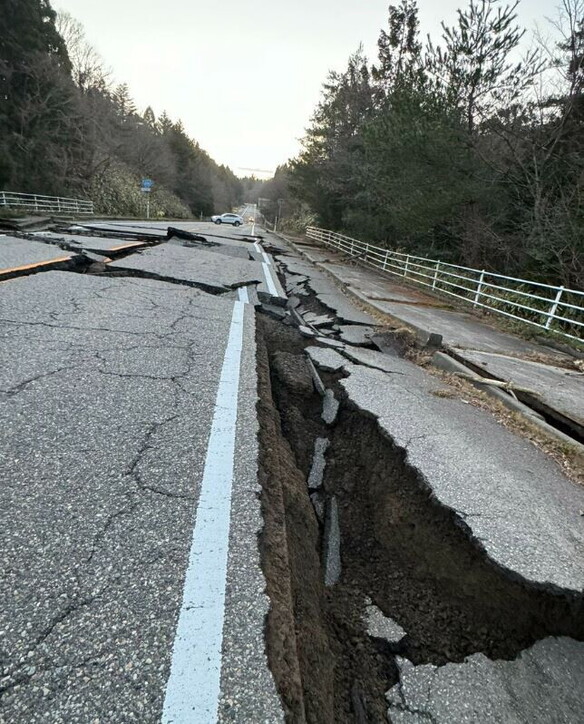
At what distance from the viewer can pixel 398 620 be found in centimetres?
191

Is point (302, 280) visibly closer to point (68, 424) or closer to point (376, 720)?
point (68, 424)

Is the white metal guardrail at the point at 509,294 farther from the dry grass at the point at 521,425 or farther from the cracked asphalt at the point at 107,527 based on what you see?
the cracked asphalt at the point at 107,527

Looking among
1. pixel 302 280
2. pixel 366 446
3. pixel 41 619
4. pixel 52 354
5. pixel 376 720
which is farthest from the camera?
pixel 302 280

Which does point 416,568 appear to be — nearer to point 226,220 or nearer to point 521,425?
point 521,425

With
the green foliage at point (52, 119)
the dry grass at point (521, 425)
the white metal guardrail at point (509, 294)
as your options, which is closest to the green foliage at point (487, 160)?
the white metal guardrail at point (509, 294)

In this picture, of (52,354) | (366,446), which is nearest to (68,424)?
(52,354)

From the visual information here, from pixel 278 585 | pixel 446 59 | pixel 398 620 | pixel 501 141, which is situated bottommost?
pixel 398 620

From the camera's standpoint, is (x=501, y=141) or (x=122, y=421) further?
(x=501, y=141)

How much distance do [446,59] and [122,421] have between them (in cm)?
1669

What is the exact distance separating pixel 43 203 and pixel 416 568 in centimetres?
2619

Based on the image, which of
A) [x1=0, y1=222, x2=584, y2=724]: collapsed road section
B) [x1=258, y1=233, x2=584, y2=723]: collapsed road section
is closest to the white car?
[x1=0, y1=222, x2=584, y2=724]: collapsed road section

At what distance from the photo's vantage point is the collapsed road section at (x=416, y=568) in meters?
1.57

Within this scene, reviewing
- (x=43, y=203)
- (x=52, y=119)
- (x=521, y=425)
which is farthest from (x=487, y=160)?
(x=52, y=119)

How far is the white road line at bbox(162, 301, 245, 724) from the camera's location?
1129 millimetres
